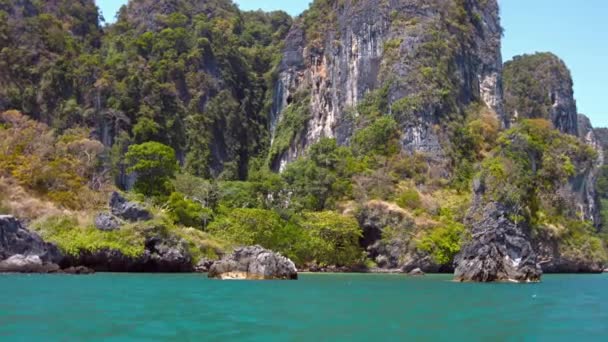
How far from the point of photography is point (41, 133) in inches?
2304

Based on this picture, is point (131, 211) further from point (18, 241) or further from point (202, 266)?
point (18, 241)

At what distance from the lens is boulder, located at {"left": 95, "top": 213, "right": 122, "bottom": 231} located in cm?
4688

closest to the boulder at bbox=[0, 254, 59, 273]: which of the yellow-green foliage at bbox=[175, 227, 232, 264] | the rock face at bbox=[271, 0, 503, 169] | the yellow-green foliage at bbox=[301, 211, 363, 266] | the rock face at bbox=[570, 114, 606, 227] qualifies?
the yellow-green foliage at bbox=[175, 227, 232, 264]

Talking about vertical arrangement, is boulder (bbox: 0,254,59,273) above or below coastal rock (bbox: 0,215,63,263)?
below

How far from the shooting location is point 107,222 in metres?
47.2

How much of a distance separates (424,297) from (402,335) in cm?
1176

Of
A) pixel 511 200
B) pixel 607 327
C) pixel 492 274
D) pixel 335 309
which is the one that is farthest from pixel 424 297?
pixel 511 200

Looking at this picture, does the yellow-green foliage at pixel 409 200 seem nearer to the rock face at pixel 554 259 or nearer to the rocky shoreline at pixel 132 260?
the rock face at pixel 554 259

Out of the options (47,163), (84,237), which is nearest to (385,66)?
(47,163)

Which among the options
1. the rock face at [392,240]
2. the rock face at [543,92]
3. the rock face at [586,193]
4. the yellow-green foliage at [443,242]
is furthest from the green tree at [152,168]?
the rock face at [543,92]

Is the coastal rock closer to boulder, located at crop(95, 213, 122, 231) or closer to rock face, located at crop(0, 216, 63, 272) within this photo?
rock face, located at crop(0, 216, 63, 272)

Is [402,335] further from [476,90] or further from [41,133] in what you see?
[476,90]

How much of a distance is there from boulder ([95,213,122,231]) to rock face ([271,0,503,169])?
113ft

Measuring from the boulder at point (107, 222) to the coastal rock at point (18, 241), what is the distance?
553 centimetres
